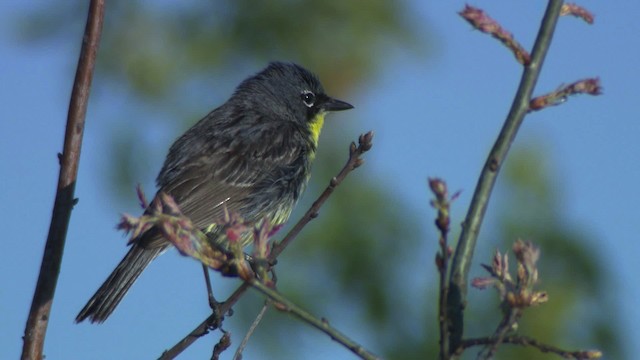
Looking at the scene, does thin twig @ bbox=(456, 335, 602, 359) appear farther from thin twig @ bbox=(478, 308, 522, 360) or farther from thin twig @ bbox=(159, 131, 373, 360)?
thin twig @ bbox=(159, 131, 373, 360)

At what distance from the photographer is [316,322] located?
2363 mm

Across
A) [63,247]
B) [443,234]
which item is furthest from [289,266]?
[443,234]

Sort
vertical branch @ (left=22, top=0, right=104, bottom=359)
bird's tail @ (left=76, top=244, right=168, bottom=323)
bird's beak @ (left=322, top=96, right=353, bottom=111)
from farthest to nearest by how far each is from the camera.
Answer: bird's beak @ (left=322, top=96, right=353, bottom=111), bird's tail @ (left=76, top=244, right=168, bottom=323), vertical branch @ (left=22, top=0, right=104, bottom=359)

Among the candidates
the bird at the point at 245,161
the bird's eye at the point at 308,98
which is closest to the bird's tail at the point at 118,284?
the bird at the point at 245,161

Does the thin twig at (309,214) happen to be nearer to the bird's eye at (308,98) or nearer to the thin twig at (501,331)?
the thin twig at (501,331)

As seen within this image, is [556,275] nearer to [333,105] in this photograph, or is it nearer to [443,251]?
[333,105]

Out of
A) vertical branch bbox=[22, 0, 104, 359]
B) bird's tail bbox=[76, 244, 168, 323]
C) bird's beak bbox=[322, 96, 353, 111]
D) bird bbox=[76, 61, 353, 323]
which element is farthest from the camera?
bird's beak bbox=[322, 96, 353, 111]

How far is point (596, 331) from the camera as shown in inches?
299

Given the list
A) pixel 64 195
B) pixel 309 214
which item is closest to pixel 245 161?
pixel 309 214

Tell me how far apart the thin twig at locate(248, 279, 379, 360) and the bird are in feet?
12.2

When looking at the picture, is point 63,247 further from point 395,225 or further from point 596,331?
point 395,225

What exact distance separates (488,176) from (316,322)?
0.51 m

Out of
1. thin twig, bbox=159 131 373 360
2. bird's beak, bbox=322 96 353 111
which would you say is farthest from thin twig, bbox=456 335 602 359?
bird's beak, bbox=322 96 353 111

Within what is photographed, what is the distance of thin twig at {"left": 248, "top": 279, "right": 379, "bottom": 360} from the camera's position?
2.36 metres
